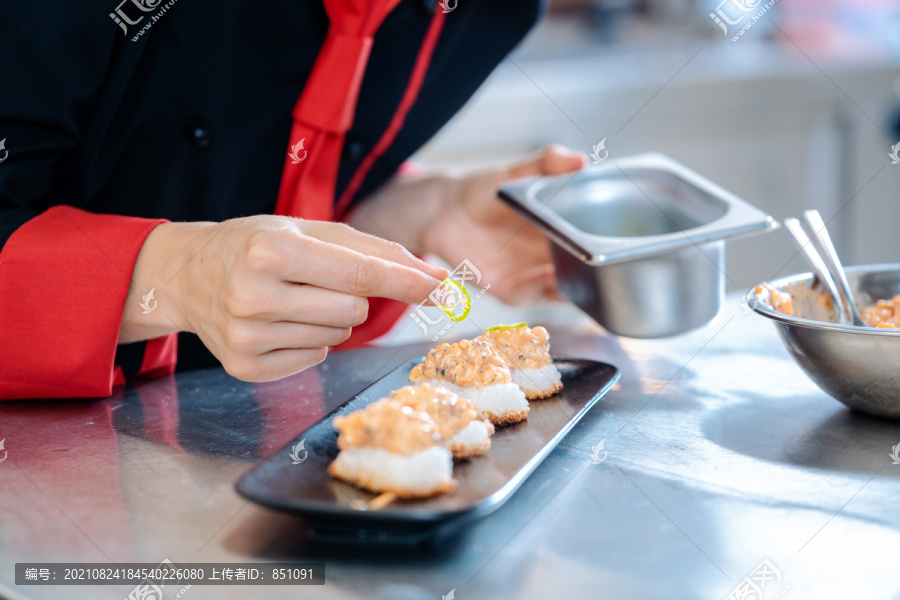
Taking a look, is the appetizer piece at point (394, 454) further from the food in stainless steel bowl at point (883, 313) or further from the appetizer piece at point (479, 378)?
the food in stainless steel bowl at point (883, 313)

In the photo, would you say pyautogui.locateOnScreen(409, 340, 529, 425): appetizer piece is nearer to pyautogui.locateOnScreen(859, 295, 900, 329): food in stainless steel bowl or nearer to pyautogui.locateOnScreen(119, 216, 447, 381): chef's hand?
pyautogui.locateOnScreen(119, 216, 447, 381): chef's hand

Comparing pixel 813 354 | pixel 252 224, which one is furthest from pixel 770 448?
pixel 252 224

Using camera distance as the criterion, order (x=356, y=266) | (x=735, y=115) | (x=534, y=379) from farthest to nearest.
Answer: (x=735, y=115)
(x=534, y=379)
(x=356, y=266)

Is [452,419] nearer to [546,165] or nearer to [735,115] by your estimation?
[546,165]

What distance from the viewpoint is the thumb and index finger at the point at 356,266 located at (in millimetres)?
786

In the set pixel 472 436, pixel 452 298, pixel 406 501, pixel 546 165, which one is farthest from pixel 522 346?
pixel 546 165

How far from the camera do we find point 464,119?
2.49 meters

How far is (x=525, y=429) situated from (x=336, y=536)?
9.5 inches

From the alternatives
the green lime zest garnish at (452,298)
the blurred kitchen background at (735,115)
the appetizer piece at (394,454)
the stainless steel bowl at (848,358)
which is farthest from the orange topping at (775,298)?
the blurred kitchen background at (735,115)

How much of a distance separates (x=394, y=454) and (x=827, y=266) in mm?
597

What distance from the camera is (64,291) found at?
93 cm

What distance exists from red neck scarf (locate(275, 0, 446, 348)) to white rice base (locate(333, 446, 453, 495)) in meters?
0.65

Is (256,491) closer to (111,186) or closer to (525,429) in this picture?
(525,429)

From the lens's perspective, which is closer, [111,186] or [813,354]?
[813,354]
